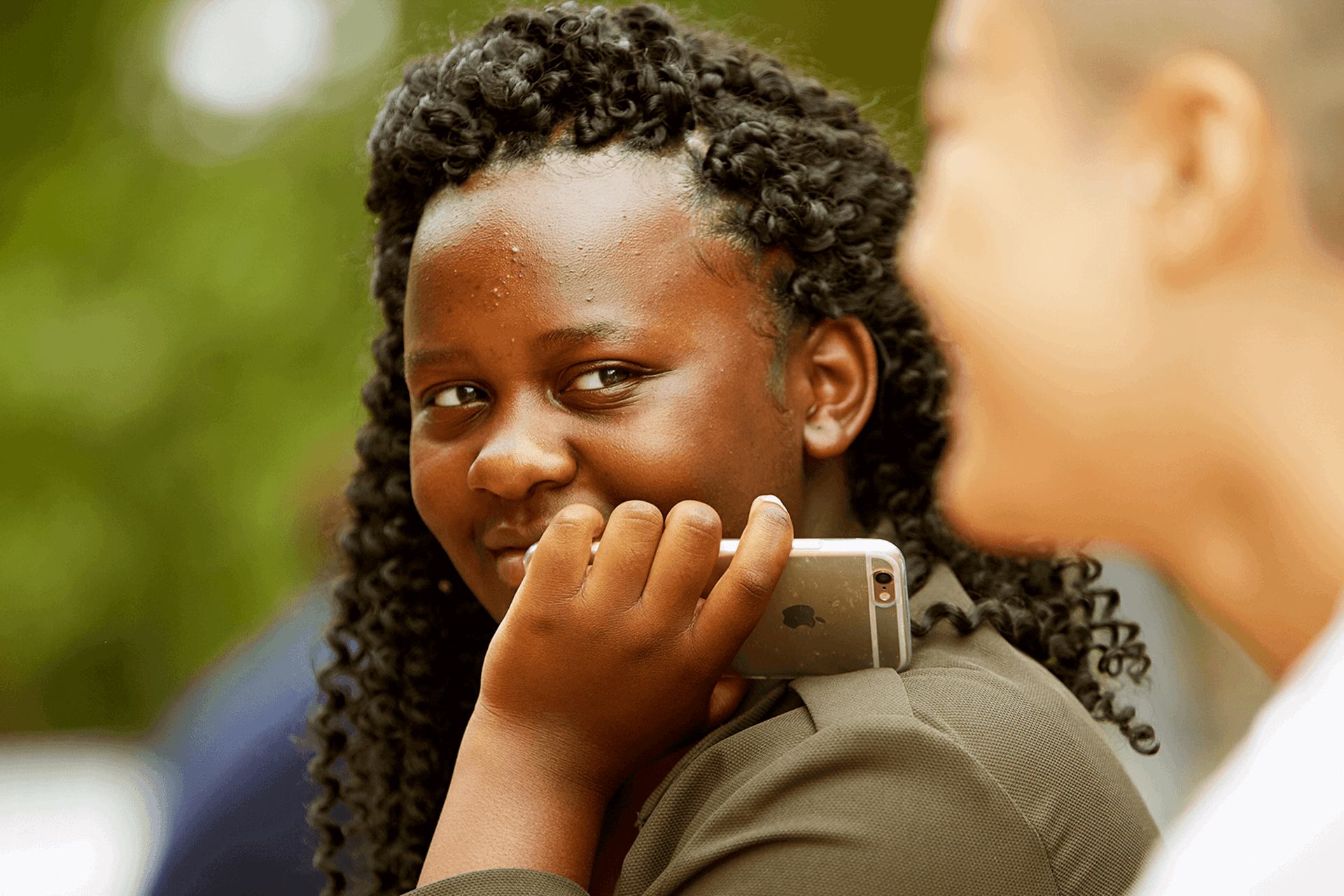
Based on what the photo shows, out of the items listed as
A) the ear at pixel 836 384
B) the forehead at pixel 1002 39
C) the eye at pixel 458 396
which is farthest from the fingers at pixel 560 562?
the forehead at pixel 1002 39

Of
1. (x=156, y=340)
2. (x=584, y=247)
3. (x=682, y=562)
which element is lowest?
(x=682, y=562)

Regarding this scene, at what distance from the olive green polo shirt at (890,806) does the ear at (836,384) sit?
16.2 inches

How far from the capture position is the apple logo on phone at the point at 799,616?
1.52 m

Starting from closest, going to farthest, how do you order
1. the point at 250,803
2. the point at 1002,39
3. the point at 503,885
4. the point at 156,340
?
the point at 1002,39, the point at 503,885, the point at 250,803, the point at 156,340

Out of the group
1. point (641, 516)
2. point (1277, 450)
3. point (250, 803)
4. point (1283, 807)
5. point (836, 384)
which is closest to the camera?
point (1283, 807)

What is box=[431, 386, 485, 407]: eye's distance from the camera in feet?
5.63

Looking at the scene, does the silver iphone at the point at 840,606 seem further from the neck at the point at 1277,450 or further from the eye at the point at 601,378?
the neck at the point at 1277,450

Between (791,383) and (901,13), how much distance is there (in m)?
3.12

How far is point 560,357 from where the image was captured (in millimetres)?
1605

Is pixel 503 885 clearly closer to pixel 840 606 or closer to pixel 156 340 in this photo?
pixel 840 606

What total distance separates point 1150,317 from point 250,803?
274 centimetres

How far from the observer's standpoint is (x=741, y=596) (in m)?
1.41

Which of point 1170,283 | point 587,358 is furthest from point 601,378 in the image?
point 1170,283

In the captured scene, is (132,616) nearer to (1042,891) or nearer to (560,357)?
(560,357)
